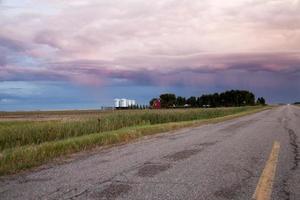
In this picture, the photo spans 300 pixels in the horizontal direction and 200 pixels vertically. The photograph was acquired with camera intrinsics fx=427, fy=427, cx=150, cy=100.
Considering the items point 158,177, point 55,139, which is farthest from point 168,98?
point 158,177

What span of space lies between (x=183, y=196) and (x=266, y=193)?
1367 millimetres

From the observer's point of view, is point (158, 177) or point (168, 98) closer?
point (158, 177)

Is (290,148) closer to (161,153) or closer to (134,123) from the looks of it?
(161,153)

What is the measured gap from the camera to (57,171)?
9484 millimetres

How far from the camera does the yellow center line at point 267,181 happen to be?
677cm

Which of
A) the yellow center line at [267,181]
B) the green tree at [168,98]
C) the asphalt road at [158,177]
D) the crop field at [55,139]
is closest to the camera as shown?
the yellow center line at [267,181]

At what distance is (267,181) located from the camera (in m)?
7.93

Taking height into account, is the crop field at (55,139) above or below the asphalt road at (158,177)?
above

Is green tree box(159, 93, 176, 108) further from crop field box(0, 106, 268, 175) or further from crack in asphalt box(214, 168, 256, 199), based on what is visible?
crack in asphalt box(214, 168, 256, 199)

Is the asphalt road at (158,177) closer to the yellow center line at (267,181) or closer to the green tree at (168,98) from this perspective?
the yellow center line at (267,181)

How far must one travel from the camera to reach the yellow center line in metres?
6.77

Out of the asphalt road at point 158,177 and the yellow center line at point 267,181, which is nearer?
the yellow center line at point 267,181

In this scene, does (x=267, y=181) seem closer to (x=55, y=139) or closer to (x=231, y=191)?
(x=231, y=191)

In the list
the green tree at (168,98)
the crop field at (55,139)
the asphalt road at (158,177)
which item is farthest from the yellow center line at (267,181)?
the green tree at (168,98)
